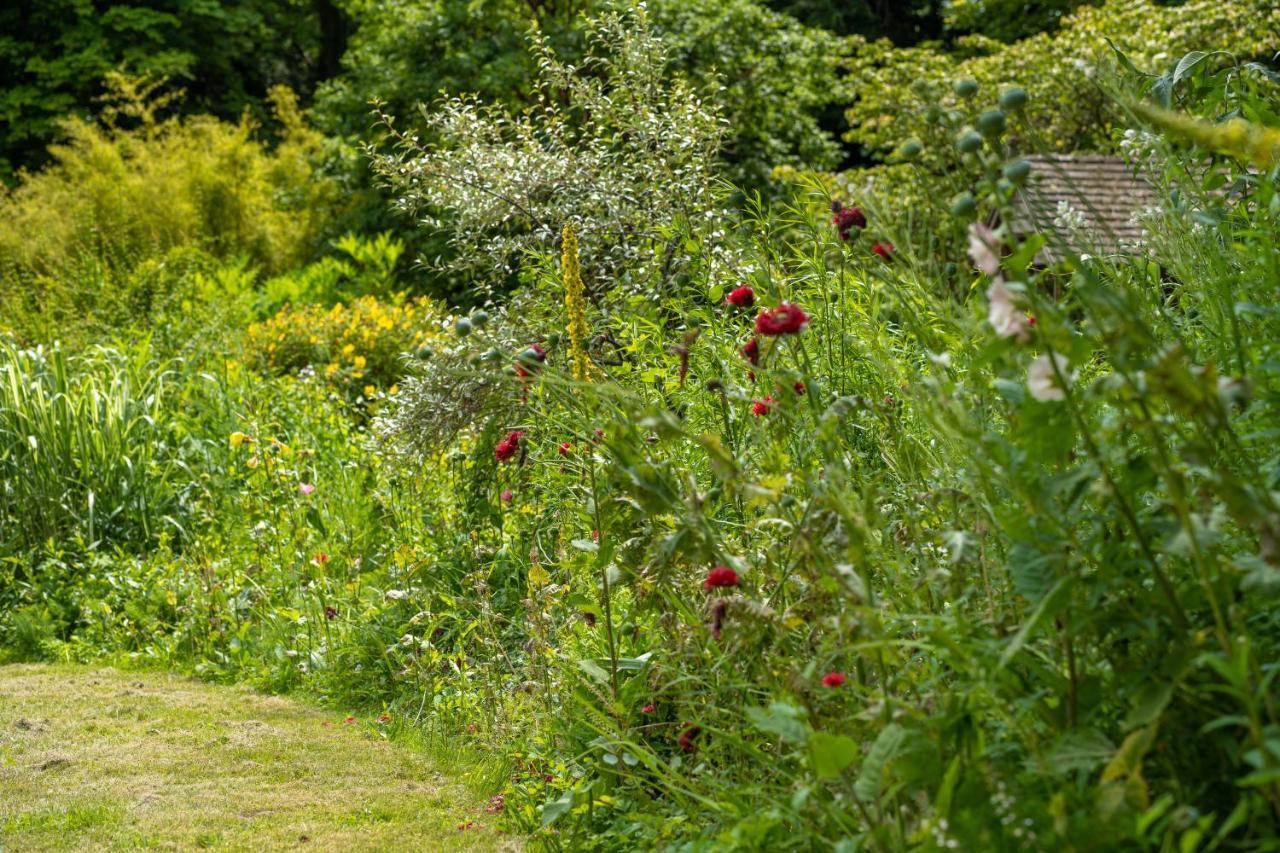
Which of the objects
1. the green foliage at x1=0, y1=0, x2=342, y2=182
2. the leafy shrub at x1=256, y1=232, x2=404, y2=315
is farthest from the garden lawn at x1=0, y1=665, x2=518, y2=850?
the green foliage at x1=0, y1=0, x2=342, y2=182

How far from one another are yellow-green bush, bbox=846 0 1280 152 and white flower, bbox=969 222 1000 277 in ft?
38.9

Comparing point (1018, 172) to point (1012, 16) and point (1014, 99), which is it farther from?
point (1012, 16)

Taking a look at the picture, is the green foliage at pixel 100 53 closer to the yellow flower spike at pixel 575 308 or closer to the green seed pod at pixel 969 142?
the yellow flower spike at pixel 575 308

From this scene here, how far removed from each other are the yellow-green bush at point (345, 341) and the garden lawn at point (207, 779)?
418 cm

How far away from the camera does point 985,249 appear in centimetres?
179

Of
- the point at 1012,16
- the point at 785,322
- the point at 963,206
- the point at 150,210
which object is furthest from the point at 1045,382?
the point at 1012,16

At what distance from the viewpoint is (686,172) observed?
566 cm

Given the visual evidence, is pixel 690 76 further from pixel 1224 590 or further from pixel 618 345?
pixel 1224 590

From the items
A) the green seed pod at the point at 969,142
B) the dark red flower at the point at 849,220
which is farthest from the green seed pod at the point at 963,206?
the dark red flower at the point at 849,220

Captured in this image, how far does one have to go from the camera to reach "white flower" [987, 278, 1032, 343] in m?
1.71

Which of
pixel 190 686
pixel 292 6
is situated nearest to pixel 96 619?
pixel 190 686

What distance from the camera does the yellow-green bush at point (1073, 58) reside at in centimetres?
1385

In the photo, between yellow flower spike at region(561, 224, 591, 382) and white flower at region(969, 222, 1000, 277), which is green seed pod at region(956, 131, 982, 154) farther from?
yellow flower spike at region(561, 224, 591, 382)

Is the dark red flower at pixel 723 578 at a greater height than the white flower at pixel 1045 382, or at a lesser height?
lesser
